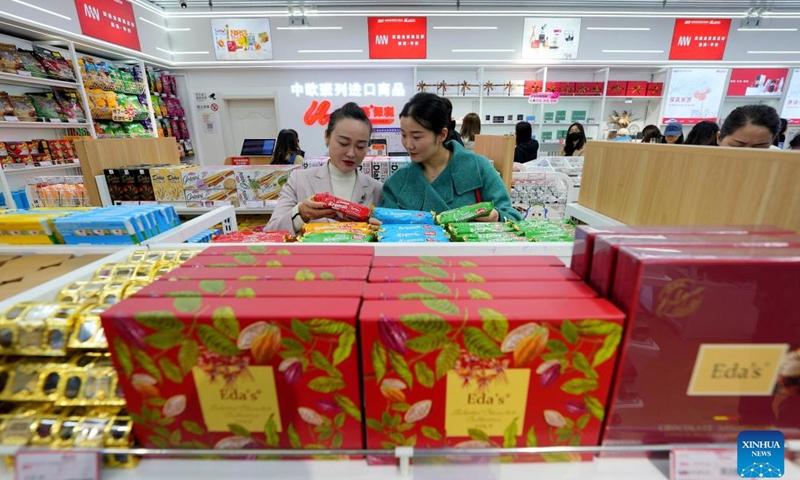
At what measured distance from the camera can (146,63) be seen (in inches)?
249

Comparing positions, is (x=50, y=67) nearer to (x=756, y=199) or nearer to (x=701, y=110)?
(x=756, y=199)

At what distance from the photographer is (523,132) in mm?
4664

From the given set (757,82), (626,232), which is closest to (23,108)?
(626,232)

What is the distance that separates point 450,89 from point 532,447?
7175mm

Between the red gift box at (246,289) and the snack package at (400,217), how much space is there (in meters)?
0.70

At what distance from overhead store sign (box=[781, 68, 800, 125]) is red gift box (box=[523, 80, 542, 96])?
17.4 feet

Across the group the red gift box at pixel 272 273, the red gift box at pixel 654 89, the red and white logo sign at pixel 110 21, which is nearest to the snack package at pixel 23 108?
the red and white logo sign at pixel 110 21

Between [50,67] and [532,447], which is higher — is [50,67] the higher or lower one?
the higher one

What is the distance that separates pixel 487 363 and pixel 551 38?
786cm

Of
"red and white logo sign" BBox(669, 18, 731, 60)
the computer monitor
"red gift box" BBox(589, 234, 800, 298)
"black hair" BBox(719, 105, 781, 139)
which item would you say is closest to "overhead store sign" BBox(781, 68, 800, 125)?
"red and white logo sign" BBox(669, 18, 731, 60)

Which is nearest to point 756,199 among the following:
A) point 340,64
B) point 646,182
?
point 646,182

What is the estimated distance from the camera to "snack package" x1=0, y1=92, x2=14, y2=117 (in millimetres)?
3941

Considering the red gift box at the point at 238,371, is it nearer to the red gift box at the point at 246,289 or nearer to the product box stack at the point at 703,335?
the red gift box at the point at 246,289

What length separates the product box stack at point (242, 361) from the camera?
568mm
